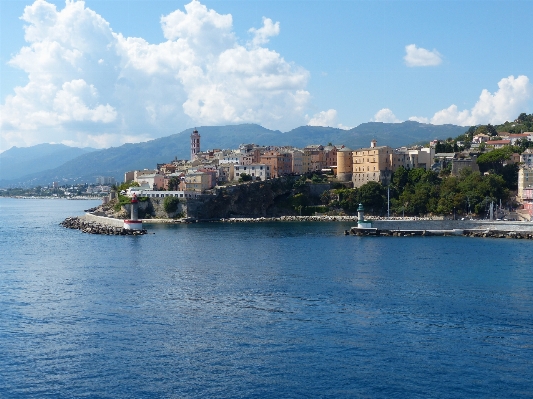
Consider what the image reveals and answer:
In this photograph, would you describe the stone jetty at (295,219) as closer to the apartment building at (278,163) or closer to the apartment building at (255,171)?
the apartment building at (255,171)

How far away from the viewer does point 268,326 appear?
20.2 meters

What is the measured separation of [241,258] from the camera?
36.3 metres

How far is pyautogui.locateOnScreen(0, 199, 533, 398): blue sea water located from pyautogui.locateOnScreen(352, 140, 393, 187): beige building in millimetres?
38404

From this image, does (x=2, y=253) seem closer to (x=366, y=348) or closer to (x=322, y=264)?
(x=322, y=264)

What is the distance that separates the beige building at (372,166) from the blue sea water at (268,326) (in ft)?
126

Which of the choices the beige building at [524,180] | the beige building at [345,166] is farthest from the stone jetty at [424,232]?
the beige building at [345,166]

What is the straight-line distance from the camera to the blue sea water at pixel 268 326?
15.4m

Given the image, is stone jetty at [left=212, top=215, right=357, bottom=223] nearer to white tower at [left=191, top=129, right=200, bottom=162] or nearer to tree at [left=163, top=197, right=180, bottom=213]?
tree at [left=163, top=197, right=180, bottom=213]

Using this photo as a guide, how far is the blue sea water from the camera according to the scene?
15391 mm

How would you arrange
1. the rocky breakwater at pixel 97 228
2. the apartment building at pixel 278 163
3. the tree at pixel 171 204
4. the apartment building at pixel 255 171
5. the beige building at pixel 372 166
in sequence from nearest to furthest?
the rocky breakwater at pixel 97 228 < the tree at pixel 171 204 < the beige building at pixel 372 166 < the apartment building at pixel 255 171 < the apartment building at pixel 278 163

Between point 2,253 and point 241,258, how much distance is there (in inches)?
644

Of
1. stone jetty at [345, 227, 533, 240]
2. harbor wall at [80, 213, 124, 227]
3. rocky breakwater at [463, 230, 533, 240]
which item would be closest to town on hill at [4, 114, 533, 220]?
harbor wall at [80, 213, 124, 227]

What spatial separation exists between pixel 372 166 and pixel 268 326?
190 feet

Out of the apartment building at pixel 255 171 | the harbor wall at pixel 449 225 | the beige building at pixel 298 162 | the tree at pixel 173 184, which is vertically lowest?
the harbor wall at pixel 449 225
